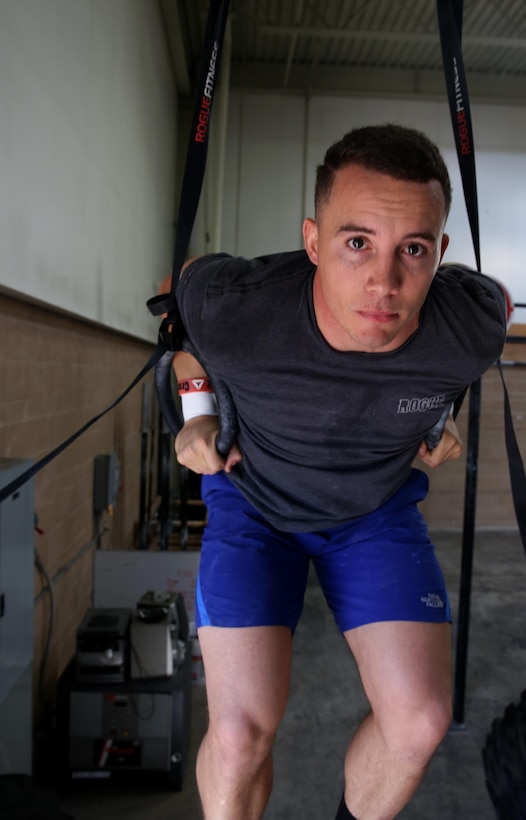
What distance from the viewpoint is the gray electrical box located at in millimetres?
1825

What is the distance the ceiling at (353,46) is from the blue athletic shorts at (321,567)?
5805mm

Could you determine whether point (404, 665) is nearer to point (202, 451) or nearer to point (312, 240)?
point (202, 451)

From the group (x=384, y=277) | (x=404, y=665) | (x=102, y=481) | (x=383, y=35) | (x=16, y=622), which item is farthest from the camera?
(x=383, y=35)

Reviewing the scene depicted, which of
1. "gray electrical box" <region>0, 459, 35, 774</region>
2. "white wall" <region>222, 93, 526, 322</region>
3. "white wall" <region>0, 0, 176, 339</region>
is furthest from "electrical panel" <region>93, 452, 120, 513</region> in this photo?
"white wall" <region>222, 93, 526, 322</region>

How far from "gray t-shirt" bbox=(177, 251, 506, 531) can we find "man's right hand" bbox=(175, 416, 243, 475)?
58 millimetres

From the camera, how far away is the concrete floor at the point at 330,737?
283 cm

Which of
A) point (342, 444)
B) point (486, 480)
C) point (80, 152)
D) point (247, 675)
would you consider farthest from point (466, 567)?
point (486, 480)

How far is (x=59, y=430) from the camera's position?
315cm

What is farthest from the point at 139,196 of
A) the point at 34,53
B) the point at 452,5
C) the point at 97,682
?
the point at 452,5

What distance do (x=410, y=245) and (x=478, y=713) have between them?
3.10m

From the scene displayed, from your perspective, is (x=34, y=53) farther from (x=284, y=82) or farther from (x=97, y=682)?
(x=284, y=82)

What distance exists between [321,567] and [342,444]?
34 cm

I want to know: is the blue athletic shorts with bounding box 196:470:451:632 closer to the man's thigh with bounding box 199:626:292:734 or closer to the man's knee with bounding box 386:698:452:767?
the man's thigh with bounding box 199:626:292:734

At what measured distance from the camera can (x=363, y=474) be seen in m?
1.59
